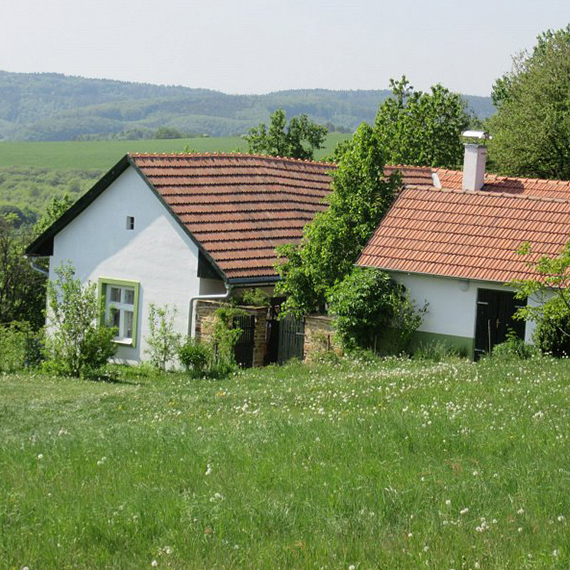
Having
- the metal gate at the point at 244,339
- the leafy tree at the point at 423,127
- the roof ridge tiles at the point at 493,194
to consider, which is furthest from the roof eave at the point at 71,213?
the leafy tree at the point at 423,127

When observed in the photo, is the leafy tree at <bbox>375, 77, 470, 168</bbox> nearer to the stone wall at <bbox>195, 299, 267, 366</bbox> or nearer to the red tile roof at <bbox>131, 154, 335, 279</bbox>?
the red tile roof at <bbox>131, 154, 335, 279</bbox>

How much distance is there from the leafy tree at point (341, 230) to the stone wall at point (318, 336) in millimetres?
595

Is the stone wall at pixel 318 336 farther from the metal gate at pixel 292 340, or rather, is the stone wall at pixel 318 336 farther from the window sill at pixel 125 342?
the window sill at pixel 125 342

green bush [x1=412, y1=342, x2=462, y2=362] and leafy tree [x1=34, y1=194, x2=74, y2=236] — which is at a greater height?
leafy tree [x1=34, y1=194, x2=74, y2=236]

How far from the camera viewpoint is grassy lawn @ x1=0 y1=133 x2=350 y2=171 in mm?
132925

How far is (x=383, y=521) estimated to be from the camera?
27.0 feet

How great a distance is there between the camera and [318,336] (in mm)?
24141

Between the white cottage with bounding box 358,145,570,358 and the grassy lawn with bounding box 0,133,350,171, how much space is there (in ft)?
331

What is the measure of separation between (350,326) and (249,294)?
116 inches

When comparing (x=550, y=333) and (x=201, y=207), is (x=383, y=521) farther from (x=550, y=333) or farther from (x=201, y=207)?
(x=201, y=207)

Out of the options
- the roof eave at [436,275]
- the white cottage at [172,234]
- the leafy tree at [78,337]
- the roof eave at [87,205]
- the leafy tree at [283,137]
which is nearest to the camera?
the roof eave at [436,275]

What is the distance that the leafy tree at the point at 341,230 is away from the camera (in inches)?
982

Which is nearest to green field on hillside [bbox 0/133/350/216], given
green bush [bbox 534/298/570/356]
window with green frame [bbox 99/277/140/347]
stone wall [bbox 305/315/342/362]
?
window with green frame [bbox 99/277/140/347]

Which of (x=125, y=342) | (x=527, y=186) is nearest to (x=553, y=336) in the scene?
(x=527, y=186)
